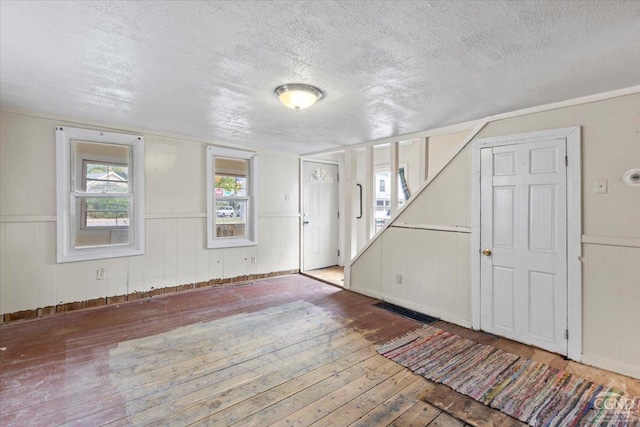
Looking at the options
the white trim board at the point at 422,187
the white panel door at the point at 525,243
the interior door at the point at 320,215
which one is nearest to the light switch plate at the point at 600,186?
the white panel door at the point at 525,243

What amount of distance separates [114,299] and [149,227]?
1.00 metres

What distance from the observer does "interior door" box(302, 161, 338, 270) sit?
5988 millimetres

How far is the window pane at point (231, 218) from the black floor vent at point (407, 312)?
2.60 m

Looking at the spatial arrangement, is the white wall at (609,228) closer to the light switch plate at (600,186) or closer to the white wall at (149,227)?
the light switch plate at (600,186)

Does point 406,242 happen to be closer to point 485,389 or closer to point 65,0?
point 485,389

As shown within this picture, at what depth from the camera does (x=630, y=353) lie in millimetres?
2375

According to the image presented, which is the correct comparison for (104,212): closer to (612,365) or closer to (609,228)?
(609,228)

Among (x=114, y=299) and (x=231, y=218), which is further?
(x=231, y=218)

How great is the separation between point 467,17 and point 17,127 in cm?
439

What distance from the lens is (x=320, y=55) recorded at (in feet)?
6.41

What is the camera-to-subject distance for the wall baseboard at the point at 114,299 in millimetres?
3406

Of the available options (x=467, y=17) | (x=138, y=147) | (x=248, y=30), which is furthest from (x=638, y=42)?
(x=138, y=147)

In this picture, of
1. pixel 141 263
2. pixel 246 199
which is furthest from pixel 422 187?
pixel 141 263

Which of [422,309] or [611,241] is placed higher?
[611,241]
